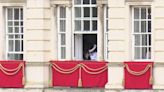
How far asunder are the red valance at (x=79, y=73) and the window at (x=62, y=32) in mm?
514

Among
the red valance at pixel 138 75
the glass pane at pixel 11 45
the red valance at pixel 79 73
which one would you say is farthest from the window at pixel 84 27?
the glass pane at pixel 11 45

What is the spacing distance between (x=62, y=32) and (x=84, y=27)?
3.04 ft

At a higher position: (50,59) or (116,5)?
(116,5)

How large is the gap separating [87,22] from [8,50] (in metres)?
3.54

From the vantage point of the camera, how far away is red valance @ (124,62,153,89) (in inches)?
1314

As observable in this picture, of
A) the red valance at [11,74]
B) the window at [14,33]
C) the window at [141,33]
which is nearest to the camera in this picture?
the window at [141,33]

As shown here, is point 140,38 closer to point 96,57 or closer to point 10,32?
point 96,57

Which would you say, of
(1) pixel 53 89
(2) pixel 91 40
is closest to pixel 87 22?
(2) pixel 91 40

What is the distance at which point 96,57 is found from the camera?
3500cm

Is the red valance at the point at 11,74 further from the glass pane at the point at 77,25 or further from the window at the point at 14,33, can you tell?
the glass pane at the point at 77,25

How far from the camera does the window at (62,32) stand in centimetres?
3519

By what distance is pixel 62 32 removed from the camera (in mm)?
35188

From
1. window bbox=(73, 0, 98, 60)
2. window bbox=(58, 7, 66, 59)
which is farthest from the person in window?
window bbox=(58, 7, 66, 59)

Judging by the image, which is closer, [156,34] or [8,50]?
[156,34]
